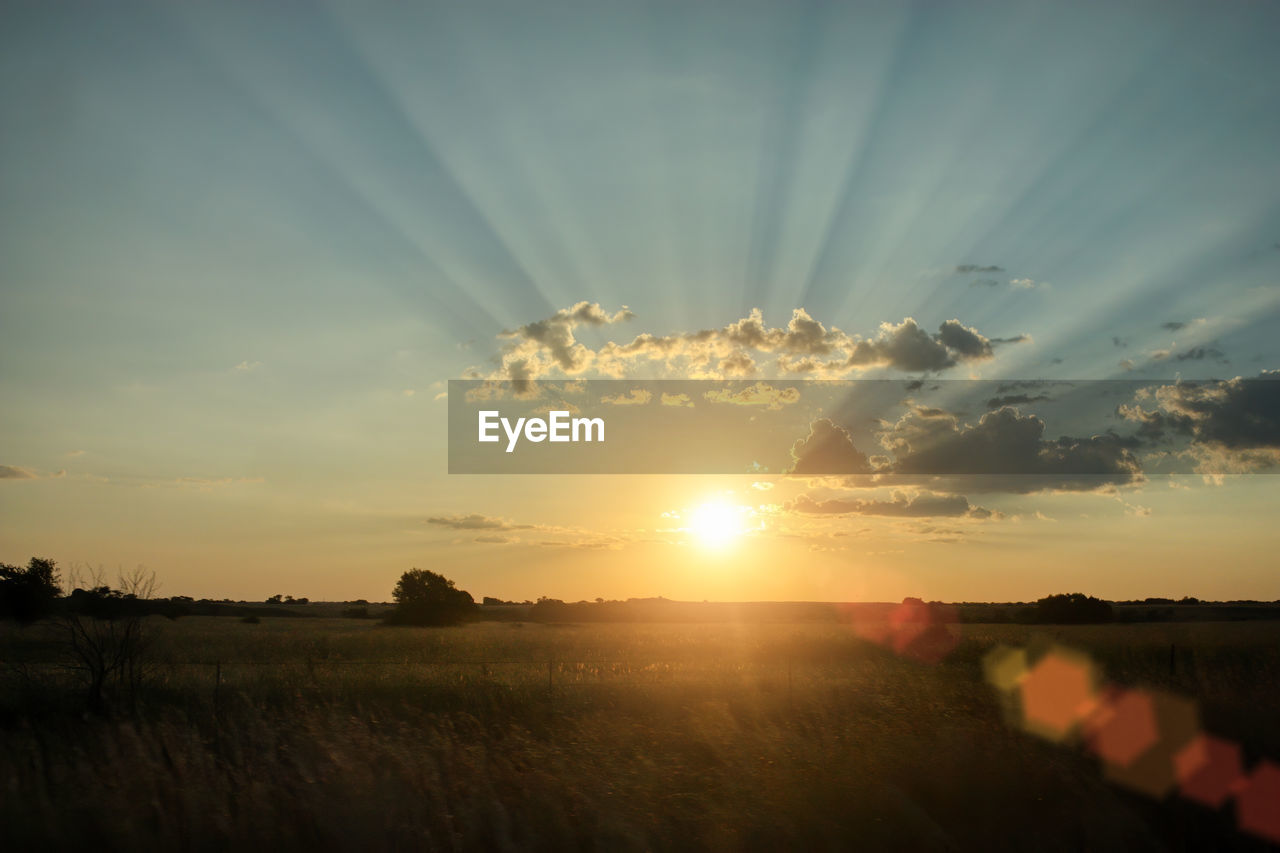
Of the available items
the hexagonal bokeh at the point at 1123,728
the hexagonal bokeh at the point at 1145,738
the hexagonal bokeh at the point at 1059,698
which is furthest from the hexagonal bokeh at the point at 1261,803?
the hexagonal bokeh at the point at 1059,698

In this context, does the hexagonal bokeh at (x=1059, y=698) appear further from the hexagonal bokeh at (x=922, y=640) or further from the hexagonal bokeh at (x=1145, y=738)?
the hexagonal bokeh at (x=922, y=640)

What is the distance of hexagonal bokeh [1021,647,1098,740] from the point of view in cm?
1312

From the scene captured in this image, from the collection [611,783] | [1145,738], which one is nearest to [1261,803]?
[1145,738]

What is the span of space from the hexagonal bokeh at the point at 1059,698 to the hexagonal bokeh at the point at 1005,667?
35 cm

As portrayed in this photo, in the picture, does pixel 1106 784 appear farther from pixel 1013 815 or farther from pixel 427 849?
pixel 427 849

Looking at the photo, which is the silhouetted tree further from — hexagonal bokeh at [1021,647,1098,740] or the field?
the field

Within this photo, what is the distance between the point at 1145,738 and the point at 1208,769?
3.86ft

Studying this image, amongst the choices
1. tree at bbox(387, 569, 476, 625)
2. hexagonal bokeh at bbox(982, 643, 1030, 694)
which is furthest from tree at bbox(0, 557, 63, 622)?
hexagonal bokeh at bbox(982, 643, 1030, 694)

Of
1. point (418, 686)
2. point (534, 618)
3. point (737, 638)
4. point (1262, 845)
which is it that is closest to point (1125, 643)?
point (737, 638)

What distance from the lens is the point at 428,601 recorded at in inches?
3157

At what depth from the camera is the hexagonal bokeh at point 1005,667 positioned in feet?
70.6

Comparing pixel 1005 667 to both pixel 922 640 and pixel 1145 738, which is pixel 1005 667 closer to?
pixel 922 640

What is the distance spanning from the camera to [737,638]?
170ft

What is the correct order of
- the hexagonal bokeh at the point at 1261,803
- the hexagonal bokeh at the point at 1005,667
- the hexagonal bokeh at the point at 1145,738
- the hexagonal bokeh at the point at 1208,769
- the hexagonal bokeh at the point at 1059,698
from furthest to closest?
the hexagonal bokeh at the point at 1005,667, the hexagonal bokeh at the point at 1059,698, the hexagonal bokeh at the point at 1145,738, the hexagonal bokeh at the point at 1208,769, the hexagonal bokeh at the point at 1261,803
